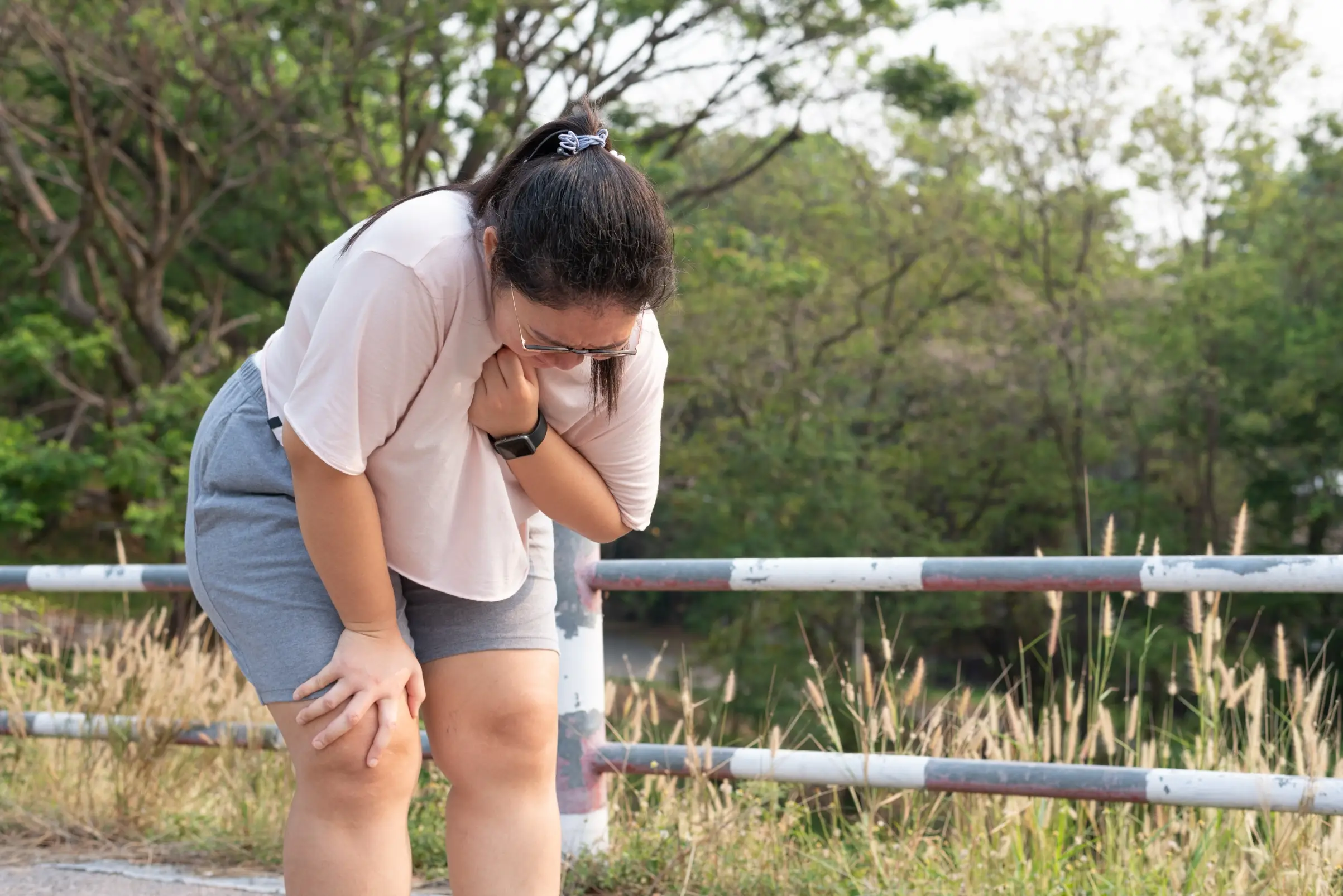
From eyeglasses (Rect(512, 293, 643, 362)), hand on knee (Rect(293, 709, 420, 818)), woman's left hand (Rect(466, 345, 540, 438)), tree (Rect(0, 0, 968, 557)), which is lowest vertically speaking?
hand on knee (Rect(293, 709, 420, 818))

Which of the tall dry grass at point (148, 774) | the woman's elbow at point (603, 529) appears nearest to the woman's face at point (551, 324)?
the woman's elbow at point (603, 529)

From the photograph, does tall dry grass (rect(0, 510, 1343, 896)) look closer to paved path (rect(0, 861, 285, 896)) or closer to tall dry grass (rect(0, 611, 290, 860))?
tall dry grass (rect(0, 611, 290, 860))

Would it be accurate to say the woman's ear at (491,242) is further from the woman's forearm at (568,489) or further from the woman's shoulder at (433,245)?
the woman's forearm at (568,489)

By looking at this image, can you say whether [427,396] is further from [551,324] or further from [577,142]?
[577,142]

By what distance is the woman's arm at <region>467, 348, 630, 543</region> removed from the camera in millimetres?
1828

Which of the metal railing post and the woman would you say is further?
A: the metal railing post

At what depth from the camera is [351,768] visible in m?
1.80

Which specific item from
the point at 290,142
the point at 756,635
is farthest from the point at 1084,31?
the point at 290,142

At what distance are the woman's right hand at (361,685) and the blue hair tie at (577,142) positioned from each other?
71cm

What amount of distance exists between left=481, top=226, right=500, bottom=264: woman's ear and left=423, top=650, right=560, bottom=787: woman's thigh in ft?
2.02

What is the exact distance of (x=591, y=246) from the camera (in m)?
1.62

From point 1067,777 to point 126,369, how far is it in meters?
15.4

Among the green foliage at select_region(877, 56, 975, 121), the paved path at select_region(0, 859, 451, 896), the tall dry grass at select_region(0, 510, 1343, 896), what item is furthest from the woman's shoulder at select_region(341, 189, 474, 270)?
the green foliage at select_region(877, 56, 975, 121)

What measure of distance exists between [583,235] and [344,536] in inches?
20.7
